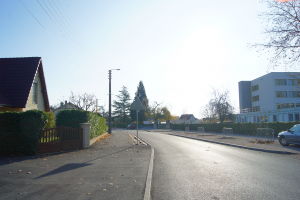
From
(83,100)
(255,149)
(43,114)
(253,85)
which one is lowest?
(255,149)

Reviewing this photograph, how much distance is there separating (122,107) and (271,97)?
187 feet

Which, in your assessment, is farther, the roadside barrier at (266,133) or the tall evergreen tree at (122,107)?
the tall evergreen tree at (122,107)

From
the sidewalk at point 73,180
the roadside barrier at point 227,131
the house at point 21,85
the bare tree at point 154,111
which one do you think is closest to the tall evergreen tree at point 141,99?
the bare tree at point 154,111

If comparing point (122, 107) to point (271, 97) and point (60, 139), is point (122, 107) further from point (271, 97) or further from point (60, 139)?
point (60, 139)

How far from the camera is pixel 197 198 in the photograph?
511 cm

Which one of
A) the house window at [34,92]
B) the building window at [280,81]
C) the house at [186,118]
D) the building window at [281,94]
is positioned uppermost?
the building window at [280,81]

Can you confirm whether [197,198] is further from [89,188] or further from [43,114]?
[43,114]

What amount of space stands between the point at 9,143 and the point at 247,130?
2742 cm

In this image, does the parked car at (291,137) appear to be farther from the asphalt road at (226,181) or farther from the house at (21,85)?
the house at (21,85)

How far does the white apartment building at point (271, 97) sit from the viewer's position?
1658 inches

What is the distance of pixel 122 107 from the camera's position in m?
93.3

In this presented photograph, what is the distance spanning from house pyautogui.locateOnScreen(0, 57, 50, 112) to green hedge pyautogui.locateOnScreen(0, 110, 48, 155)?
4.57 metres

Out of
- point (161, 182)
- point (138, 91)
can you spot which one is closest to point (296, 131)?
point (161, 182)

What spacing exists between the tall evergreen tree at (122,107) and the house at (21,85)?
71.0 metres
